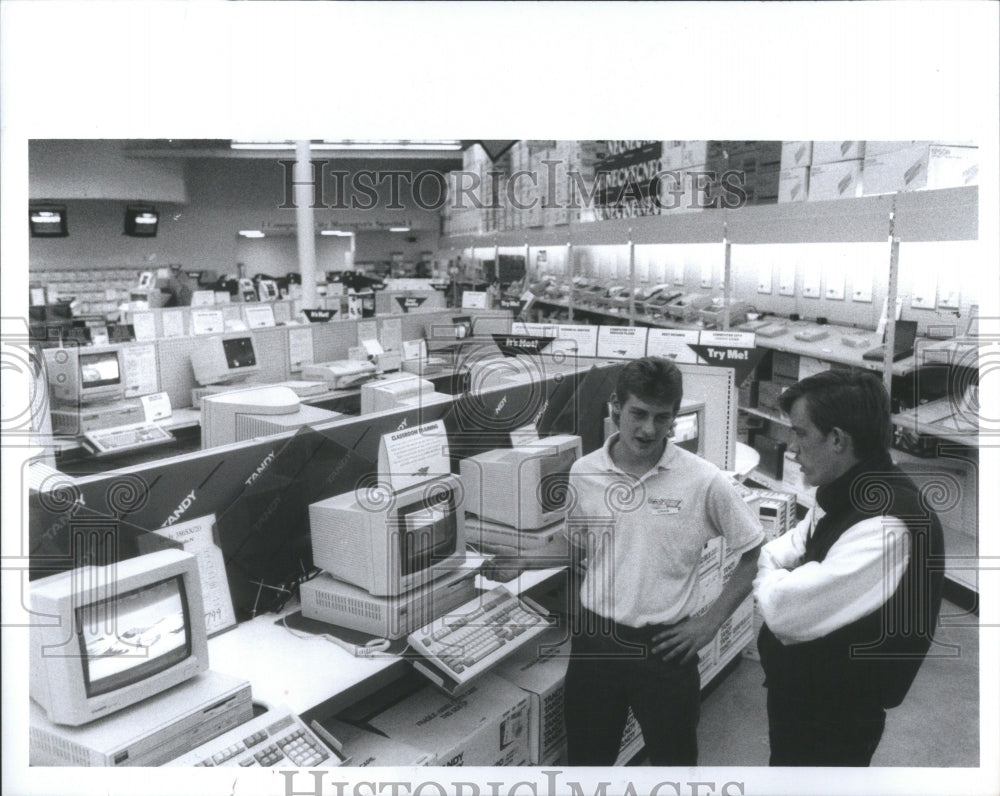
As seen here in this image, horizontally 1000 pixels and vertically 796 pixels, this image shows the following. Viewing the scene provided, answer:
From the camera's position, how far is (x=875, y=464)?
1.72 metres

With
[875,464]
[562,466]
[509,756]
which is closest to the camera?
[875,464]

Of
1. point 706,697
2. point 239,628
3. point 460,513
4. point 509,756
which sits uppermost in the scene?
point 460,513

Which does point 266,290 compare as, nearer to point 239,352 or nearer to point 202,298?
point 202,298

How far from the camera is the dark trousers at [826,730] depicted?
181cm

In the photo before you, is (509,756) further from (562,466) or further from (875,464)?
(875,464)

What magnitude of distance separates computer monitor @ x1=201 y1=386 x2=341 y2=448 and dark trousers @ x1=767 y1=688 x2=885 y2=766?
1687 mm

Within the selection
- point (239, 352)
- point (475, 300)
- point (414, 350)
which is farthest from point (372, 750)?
point (475, 300)

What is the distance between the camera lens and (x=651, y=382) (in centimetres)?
206

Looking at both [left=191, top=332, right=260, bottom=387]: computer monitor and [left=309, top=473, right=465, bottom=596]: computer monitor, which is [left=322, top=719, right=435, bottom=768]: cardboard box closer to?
[left=309, top=473, right=465, bottom=596]: computer monitor

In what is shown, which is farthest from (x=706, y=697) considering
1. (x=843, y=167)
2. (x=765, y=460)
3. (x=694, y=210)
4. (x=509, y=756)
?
(x=694, y=210)

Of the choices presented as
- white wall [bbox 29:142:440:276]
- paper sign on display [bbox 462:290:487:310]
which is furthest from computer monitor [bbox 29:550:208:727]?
white wall [bbox 29:142:440:276]

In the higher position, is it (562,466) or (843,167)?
(843,167)

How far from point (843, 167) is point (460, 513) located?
3.11 meters

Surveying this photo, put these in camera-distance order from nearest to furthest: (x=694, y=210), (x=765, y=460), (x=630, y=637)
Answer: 1. (x=630, y=637)
2. (x=765, y=460)
3. (x=694, y=210)
